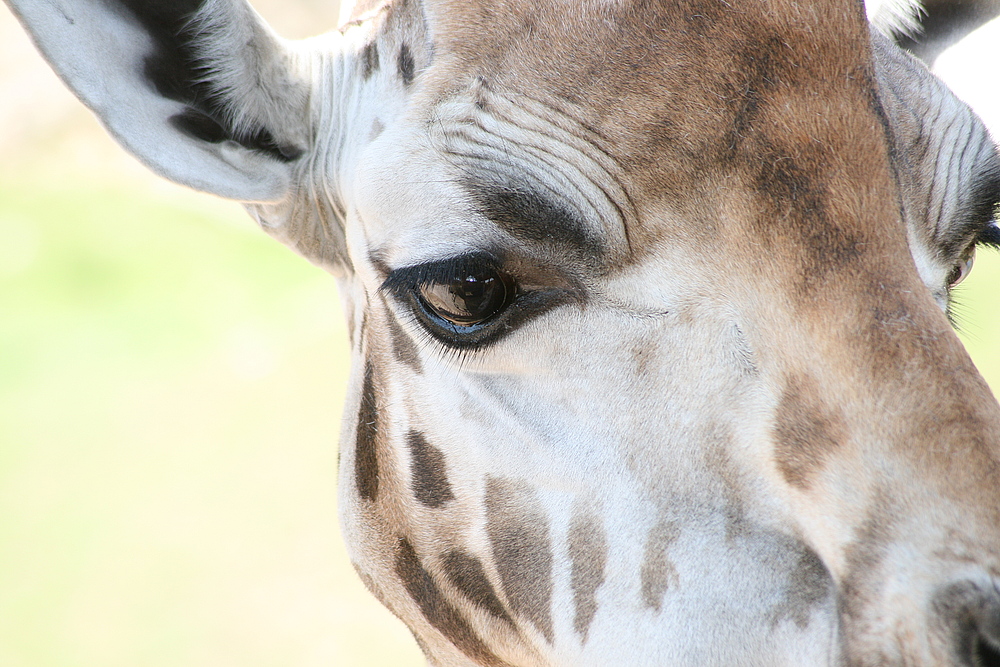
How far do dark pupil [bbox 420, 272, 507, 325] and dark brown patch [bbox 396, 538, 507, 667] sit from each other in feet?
2.05

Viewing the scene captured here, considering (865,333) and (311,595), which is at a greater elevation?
(865,333)

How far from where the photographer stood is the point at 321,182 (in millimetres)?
1995

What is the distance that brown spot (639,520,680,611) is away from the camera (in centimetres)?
147

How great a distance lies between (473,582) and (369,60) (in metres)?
1.11

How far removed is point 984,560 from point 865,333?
0.35m

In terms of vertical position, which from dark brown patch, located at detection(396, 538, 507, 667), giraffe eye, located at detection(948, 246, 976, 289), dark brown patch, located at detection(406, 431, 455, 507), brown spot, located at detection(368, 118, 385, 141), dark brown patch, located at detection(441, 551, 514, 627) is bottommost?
dark brown patch, located at detection(396, 538, 507, 667)

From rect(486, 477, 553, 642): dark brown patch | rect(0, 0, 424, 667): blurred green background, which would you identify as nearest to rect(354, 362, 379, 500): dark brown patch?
rect(486, 477, 553, 642): dark brown patch

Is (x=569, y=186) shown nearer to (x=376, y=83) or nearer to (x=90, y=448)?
(x=376, y=83)

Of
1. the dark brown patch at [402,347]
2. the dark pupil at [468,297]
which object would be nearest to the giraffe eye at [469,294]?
the dark pupil at [468,297]

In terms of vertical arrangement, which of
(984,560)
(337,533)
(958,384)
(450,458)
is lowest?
(337,533)

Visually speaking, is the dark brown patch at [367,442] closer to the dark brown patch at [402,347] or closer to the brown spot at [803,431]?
the dark brown patch at [402,347]

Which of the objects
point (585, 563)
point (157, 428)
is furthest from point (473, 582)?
point (157, 428)

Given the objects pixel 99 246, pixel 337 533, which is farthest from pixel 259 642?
pixel 99 246

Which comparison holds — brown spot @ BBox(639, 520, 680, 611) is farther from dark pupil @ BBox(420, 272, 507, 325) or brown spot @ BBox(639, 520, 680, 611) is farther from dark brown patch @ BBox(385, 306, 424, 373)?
dark brown patch @ BBox(385, 306, 424, 373)
